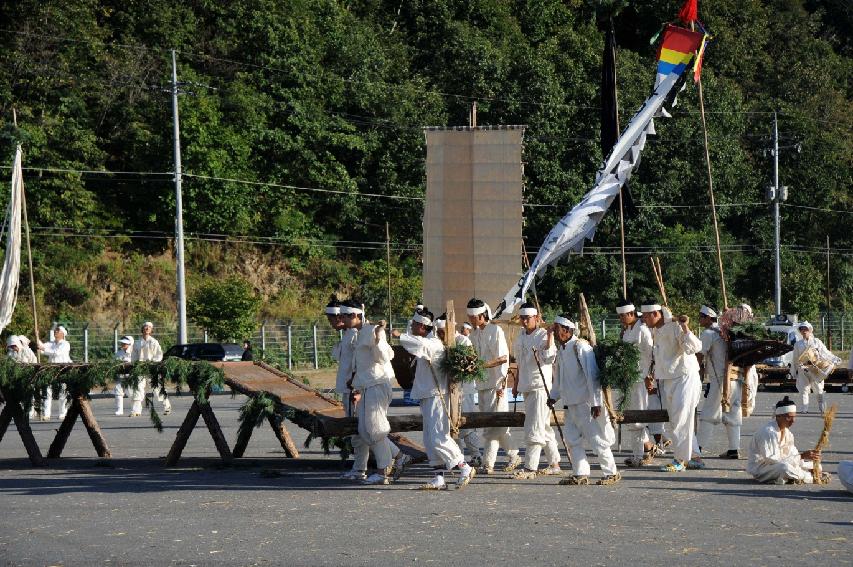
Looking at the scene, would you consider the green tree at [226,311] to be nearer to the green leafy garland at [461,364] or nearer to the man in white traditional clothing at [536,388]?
the man in white traditional clothing at [536,388]

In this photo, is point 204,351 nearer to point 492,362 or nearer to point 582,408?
point 492,362

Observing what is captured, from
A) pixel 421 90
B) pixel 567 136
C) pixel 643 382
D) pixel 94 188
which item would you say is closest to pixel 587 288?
pixel 567 136

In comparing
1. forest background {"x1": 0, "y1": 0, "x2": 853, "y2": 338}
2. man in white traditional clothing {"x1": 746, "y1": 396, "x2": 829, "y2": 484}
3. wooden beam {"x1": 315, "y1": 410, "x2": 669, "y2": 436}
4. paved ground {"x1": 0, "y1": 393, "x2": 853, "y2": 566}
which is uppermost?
forest background {"x1": 0, "y1": 0, "x2": 853, "y2": 338}

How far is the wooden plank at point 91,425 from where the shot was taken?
1667 centimetres

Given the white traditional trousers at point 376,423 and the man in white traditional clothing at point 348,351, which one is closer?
the white traditional trousers at point 376,423

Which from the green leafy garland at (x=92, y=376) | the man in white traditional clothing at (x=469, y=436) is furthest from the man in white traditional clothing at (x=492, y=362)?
the green leafy garland at (x=92, y=376)

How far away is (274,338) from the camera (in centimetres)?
4366

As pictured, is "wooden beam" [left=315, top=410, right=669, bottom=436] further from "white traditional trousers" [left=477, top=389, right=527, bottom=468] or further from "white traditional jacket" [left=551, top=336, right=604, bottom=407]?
"white traditional jacket" [left=551, top=336, right=604, bottom=407]

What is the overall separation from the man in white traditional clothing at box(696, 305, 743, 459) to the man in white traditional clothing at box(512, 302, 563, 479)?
2486 millimetres

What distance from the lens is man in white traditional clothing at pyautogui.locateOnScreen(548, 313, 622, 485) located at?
14.1 meters

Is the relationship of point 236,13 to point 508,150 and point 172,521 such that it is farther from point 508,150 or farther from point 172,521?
point 172,521

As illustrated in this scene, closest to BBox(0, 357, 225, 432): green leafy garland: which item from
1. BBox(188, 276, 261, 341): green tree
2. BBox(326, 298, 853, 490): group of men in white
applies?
BBox(326, 298, 853, 490): group of men in white

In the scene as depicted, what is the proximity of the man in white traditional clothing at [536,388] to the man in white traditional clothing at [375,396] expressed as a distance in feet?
4.86

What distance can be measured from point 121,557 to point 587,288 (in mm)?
42471
